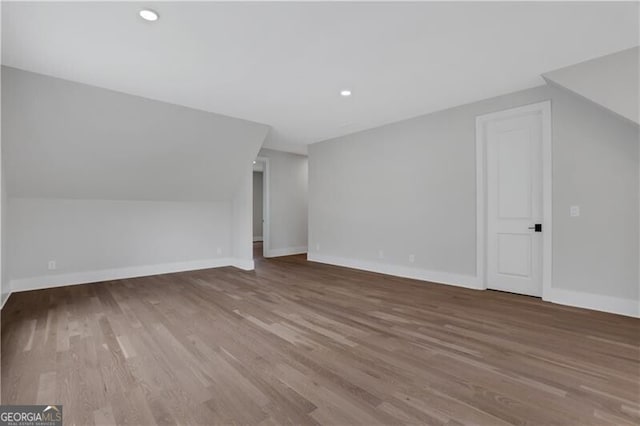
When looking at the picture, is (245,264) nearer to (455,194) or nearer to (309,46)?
(455,194)

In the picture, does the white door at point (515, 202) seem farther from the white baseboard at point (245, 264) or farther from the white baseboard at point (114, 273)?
the white baseboard at point (114, 273)

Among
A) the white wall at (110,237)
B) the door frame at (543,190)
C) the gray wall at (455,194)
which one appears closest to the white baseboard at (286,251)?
the gray wall at (455,194)

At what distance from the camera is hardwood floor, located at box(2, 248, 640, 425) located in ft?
5.36

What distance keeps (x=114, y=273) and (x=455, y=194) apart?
5367mm

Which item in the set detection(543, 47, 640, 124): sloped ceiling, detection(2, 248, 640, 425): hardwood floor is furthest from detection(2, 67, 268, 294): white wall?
detection(543, 47, 640, 124): sloped ceiling

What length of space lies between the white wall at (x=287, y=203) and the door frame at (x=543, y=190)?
177 inches

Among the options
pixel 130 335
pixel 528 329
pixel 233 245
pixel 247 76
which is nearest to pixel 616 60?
pixel 528 329

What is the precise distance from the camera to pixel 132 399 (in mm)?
1728

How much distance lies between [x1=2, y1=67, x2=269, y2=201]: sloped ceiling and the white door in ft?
11.5

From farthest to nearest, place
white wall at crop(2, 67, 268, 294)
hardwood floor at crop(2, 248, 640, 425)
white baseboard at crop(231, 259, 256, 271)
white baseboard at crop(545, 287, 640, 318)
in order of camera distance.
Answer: white baseboard at crop(231, 259, 256, 271)
white wall at crop(2, 67, 268, 294)
white baseboard at crop(545, 287, 640, 318)
hardwood floor at crop(2, 248, 640, 425)

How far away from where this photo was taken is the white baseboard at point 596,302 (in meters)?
3.03

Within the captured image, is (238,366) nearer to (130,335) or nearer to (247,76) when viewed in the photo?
(130,335)

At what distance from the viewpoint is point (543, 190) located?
3.59 meters

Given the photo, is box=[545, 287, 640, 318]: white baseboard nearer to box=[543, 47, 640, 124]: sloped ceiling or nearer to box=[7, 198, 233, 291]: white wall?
box=[543, 47, 640, 124]: sloped ceiling
